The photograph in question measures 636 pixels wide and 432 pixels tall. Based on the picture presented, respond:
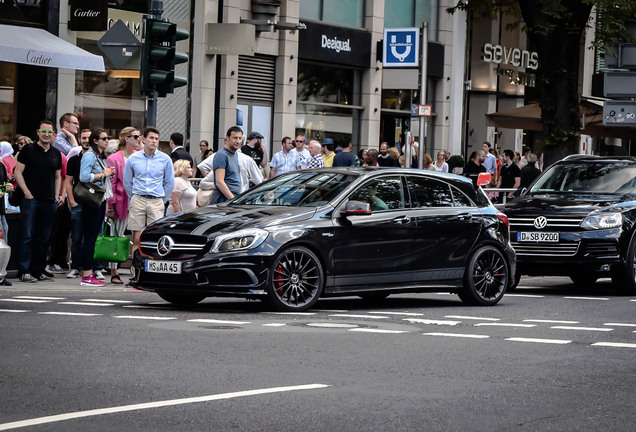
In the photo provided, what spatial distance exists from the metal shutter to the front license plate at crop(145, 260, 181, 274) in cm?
1895

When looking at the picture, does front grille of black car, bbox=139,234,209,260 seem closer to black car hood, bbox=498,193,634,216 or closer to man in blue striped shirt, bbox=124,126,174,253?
man in blue striped shirt, bbox=124,126,174,253

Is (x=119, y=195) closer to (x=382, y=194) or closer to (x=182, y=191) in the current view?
(x=182, y=191)

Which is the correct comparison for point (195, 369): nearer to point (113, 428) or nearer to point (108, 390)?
point (108, 390)

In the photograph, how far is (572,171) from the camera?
60.8 feet

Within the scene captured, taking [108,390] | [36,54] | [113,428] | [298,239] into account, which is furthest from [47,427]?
[36,54]

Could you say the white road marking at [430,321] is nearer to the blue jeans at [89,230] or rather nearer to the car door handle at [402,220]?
the car door handle at [402,220]

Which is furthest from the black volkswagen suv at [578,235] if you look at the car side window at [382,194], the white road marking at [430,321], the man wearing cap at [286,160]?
the man wearing cap at [286,160]

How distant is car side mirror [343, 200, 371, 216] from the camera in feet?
44.0

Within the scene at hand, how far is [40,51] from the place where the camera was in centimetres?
2288

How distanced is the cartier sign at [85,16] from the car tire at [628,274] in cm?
1299

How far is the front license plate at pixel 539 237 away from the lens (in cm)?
1667

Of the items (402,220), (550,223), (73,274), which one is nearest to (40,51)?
(73,274)

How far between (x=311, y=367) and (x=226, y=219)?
13.3ft

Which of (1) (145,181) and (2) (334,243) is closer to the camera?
(2) (334,243)
